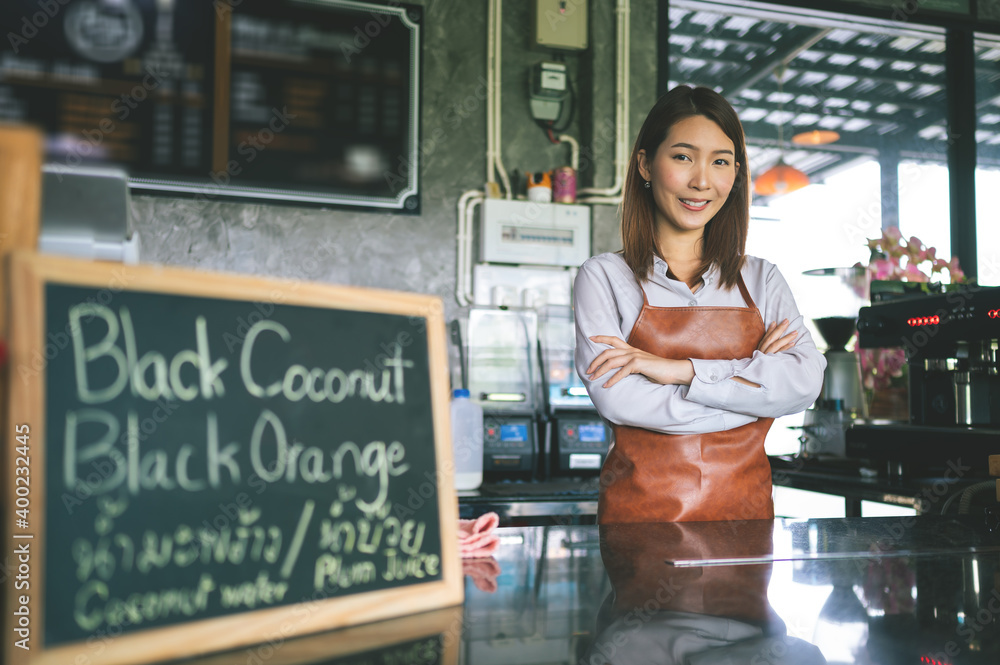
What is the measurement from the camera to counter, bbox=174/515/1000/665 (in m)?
0.56

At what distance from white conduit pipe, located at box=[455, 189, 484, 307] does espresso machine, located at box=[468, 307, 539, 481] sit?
177mm

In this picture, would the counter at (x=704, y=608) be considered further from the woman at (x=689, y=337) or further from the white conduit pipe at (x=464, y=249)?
the white conduit pipe at (x=464, y=249)

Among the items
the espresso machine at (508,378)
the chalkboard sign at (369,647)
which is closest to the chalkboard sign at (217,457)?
the chalkboard sign at (369,647)

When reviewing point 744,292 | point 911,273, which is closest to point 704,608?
point 744,292

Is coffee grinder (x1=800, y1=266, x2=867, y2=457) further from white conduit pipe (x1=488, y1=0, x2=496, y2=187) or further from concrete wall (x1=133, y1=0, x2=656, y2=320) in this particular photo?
white conduit pipe (x1=488, y1=0, x2=496, y2=187)

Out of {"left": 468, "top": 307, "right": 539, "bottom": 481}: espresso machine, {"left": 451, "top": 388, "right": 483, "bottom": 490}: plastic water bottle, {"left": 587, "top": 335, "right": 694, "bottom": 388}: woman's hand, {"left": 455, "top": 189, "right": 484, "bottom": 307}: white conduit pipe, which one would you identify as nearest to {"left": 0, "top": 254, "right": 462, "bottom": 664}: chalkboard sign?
{"left": 587, "top": 335, "right": 694, "bottom": 388}: woman's hand

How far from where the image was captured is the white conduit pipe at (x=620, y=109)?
3.44 m

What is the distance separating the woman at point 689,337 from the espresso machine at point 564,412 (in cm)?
102

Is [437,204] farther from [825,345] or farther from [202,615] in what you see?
[202,615]

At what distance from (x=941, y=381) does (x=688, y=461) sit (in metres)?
1.09

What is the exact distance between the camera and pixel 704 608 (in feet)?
2.20

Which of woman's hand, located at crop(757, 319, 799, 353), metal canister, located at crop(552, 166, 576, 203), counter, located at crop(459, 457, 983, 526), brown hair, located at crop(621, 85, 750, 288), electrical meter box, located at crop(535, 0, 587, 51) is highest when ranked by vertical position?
electrical meter box, located at crop(535, 0, 587, 51)

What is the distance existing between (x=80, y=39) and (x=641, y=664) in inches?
122

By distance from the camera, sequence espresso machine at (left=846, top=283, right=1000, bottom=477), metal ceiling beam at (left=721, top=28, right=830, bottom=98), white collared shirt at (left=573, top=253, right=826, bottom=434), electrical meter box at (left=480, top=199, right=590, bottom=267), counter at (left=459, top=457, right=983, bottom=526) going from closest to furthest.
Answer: white collared shirt at (left=573, top=253, right=826, bottom=434), espresso machine at (left=846, top=283, right=1000, bottom=477), counter at (left=459, top=457, right=983, bottom=526), electrical meter box at (left=480, top=199, right=590, bottom=267), metal ceiling beam at (left=721, top=28, right=830, bottom=98)
